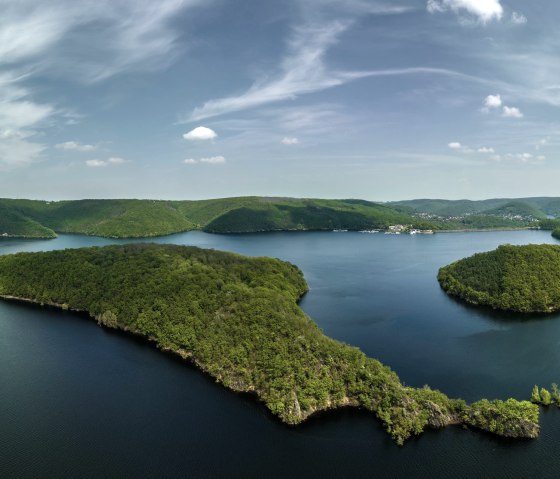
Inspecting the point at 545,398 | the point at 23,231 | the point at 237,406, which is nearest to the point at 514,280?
the point at 545,398

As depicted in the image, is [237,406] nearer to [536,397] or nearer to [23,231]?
[536,397]

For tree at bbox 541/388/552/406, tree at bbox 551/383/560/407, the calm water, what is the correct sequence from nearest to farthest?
the calm water, tree at bbox 541/388/552/406, tree at bbox 551/383/560/407

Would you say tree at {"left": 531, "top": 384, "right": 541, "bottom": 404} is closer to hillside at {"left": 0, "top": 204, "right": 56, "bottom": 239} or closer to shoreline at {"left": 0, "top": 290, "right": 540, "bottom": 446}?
shoreline at {"left": 0, "top": 290, "right": 540, "bottom": 446}

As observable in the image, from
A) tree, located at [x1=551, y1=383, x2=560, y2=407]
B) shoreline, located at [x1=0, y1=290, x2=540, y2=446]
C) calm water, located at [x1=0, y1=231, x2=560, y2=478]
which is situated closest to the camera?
calm water, located at [x1=0, y1=231, x2=560, y2=478]

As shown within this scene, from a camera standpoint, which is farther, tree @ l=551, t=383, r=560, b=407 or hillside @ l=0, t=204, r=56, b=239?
hillside @ l=0, t=204, r=56, b=239

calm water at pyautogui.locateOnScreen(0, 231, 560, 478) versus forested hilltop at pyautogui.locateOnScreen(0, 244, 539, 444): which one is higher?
forested hilltop at pyautogui.locateOnScreen(0, 244, 539, 444)

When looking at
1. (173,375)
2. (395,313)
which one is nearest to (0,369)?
(173,375)

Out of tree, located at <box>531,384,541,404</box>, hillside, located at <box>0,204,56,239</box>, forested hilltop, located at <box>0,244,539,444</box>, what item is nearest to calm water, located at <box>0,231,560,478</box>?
tree, located at <box>531,384,541,404</box>
